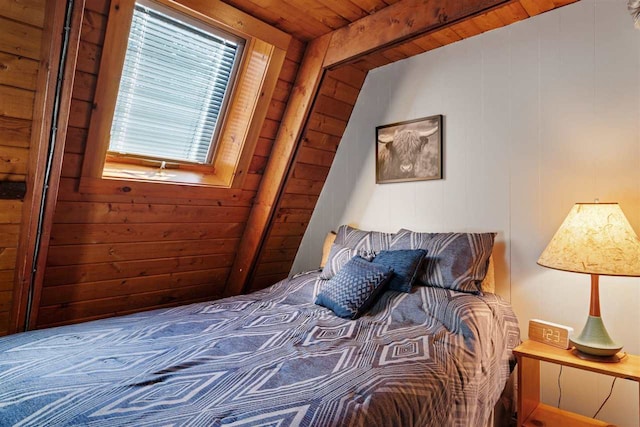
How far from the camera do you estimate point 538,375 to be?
1906 millimetres

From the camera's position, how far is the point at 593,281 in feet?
5.49

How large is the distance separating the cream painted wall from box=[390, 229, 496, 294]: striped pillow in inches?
8.4

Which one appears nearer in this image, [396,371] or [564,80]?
[396,371]

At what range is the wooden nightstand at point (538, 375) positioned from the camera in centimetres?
159

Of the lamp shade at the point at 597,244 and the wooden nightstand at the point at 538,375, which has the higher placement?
the lamp shade at the point at 597,244

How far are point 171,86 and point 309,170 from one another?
3.60 ft

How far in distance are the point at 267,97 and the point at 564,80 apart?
1.65 metres

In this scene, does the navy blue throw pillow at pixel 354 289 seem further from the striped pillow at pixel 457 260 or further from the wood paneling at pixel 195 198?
the wood paneling at pixel 195 198

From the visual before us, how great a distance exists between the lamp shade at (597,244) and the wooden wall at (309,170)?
63.2 inches

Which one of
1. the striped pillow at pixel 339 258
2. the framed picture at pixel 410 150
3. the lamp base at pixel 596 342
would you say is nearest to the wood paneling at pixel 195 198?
the framed picture at pixel 410 150

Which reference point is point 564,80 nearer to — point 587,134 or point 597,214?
point 587,134

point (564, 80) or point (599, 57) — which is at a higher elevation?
point (599, 57)

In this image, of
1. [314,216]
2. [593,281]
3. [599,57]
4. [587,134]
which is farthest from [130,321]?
[599,57]

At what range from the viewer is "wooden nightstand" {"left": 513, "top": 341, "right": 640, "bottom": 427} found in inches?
62.5
